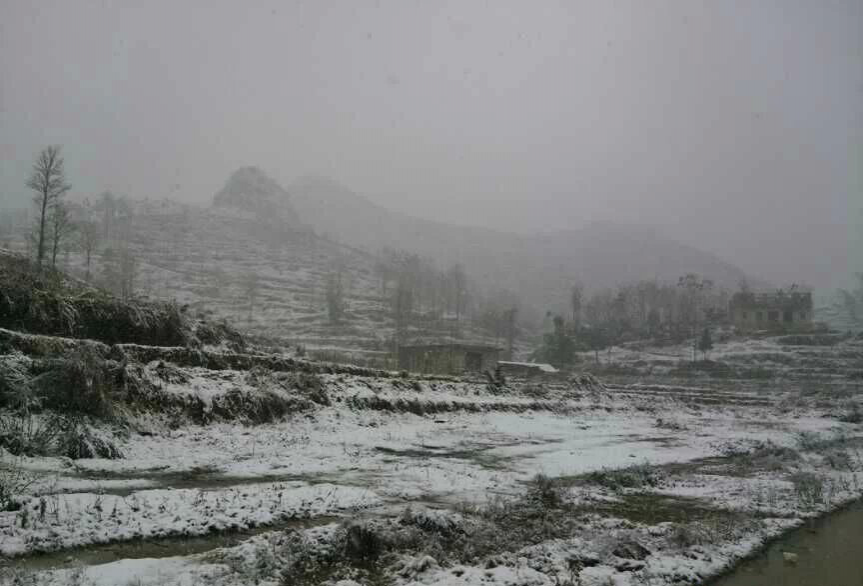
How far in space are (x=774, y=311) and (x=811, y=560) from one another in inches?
5268

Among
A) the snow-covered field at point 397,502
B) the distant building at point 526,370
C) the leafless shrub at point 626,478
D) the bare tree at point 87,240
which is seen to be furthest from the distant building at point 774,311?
the bare tree at point 87,240

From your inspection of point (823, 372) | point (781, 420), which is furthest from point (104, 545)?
point (823, 372)

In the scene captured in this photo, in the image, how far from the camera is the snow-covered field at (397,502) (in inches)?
359

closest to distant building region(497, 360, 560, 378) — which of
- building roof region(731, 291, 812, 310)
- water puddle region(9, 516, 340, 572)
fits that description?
water puddle region(9, 516, 340, 572)

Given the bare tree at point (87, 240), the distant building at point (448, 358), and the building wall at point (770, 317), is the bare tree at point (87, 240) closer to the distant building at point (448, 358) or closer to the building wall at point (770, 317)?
the distant building at point (448, 358)

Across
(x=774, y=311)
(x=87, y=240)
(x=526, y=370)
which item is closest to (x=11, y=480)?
(x=526, y=370)

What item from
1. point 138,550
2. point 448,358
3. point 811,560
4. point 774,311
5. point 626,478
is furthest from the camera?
point 774,311

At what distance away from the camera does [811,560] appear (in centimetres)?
1105

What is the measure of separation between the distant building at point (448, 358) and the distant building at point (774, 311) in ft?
253

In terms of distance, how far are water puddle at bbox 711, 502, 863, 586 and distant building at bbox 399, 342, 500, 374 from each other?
48.9m

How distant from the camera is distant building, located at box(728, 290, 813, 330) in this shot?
126 meters

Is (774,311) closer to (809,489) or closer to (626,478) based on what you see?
(809,489)

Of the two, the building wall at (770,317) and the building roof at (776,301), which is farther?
the building roof at (776,301)

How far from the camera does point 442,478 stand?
16.2m
